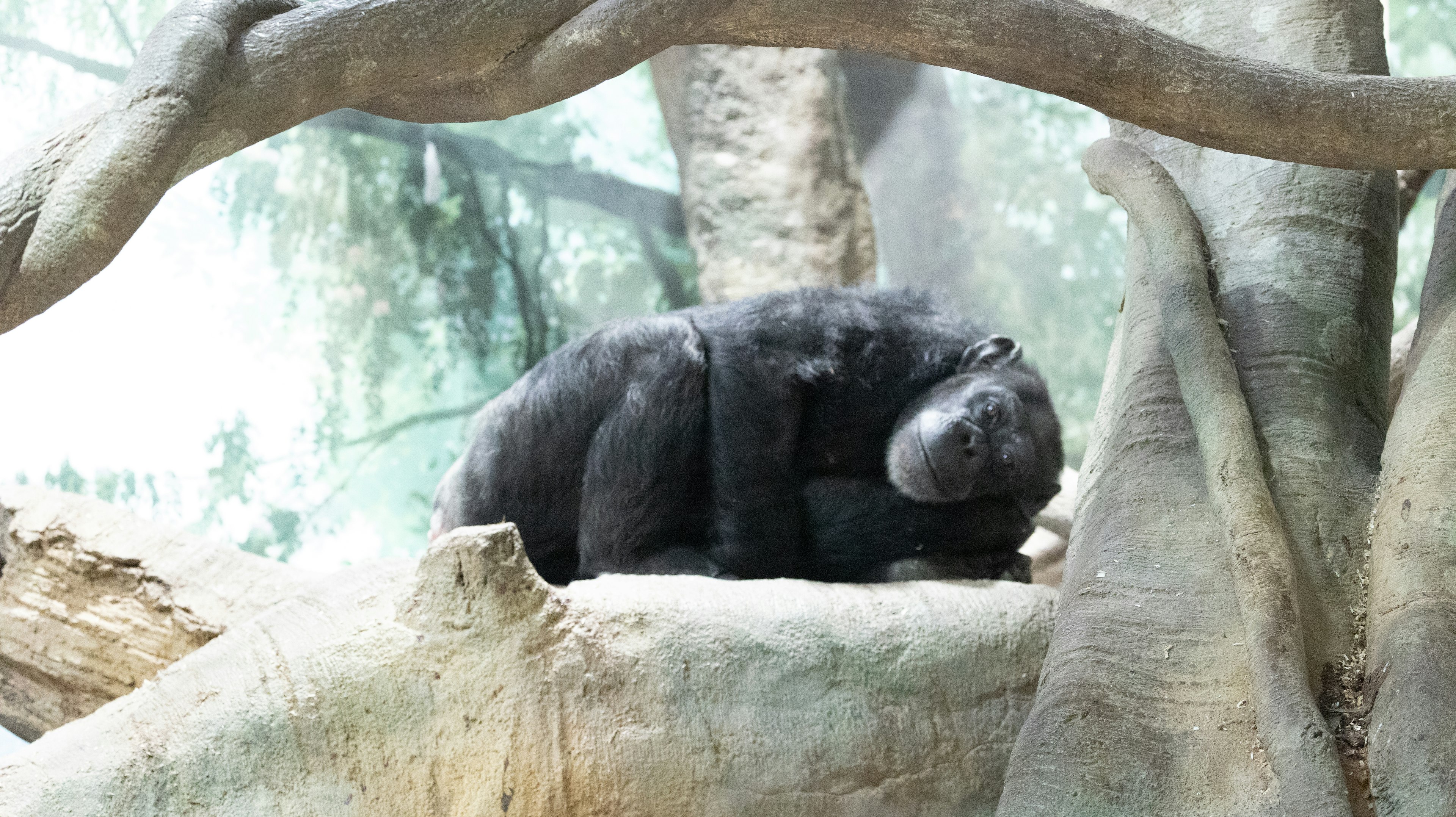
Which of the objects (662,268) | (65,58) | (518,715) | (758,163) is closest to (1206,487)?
(518,715)

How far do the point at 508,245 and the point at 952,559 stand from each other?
3.79 meters

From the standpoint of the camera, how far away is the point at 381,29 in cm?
150

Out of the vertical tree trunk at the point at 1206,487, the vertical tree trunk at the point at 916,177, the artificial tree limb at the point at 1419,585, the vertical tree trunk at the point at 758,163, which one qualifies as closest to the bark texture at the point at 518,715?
the vertical tree trunk at the point at 1206,487

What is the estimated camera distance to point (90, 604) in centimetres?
285

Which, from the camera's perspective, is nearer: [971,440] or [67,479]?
[971,440]

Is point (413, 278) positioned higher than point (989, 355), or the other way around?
point (413, 278)

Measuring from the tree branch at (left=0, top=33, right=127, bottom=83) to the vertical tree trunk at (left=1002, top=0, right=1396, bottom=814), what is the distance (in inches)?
146

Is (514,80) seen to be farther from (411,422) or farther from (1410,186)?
(411,422)

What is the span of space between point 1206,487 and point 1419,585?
14.8 inches

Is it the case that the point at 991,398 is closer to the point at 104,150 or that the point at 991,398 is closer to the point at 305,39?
the point at 305,39

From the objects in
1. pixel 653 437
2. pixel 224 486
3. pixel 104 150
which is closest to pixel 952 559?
pixel 653 437

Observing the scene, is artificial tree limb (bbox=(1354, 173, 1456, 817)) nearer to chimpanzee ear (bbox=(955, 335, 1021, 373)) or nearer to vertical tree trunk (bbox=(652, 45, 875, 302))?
chimpanzee ear (bbox=(955, 335, 1021, 373))

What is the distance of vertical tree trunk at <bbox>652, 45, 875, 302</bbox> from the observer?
20.3 feet

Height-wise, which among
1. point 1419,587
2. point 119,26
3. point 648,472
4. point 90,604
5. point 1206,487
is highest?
point 119,26
